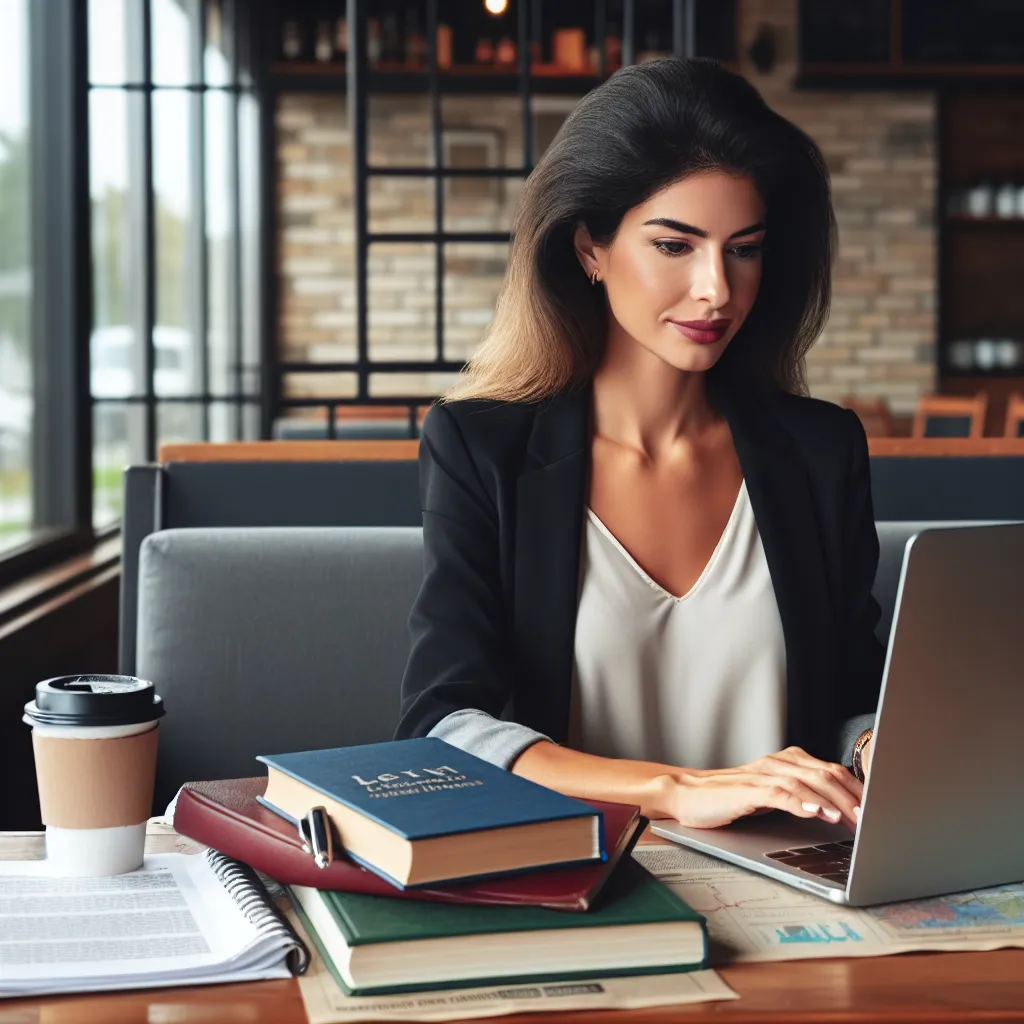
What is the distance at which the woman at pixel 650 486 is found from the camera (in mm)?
1419

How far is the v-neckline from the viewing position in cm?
146

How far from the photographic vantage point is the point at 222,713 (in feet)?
5.80

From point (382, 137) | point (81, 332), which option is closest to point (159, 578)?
point (81, 332)

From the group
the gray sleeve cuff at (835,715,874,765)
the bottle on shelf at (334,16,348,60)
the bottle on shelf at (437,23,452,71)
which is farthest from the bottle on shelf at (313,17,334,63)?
the gray sleeve cuff at (835,715,874,765)

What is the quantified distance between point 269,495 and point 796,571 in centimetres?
96

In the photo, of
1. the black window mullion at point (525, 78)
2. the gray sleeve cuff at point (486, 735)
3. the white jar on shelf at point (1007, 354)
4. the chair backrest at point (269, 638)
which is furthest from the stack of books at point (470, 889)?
the white jar on shelf at point (1007, 354)

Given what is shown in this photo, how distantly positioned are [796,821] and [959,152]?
686 centimetres

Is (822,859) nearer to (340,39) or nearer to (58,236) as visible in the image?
(58,236)

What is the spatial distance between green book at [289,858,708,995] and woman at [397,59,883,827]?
0.53m

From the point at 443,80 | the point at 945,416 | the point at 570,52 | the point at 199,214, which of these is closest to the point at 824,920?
the point at 199,214

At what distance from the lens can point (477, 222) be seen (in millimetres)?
7051

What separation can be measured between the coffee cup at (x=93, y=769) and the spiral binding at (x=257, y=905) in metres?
0.07

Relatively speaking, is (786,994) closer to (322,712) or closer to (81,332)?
(322,712)

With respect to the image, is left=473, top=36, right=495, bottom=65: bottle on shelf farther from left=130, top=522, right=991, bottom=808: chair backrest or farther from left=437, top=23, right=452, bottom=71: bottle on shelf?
left=130, top=522, right=991, bottom=808: chair backrest
